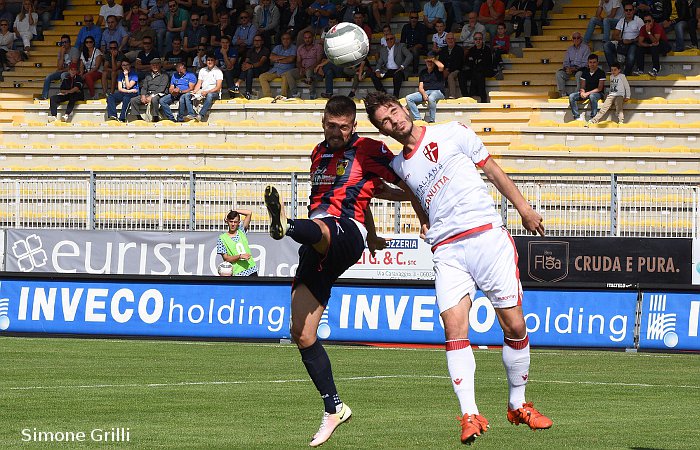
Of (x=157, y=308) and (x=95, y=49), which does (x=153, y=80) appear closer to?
(x=95, y=49)

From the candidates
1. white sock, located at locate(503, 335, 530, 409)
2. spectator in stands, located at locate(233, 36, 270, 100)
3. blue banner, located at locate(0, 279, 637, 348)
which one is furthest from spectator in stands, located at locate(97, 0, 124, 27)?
white sock, located at locate(503, 335, 530, 409)

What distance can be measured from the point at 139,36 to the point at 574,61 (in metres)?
11.5

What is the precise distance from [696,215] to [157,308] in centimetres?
959

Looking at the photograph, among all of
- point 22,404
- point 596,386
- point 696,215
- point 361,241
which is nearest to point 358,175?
point 361,241

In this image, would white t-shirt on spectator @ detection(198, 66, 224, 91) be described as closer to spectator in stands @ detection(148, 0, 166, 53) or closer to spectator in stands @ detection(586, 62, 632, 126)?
spectator in stands @ detection(148, 0, 166, 53)

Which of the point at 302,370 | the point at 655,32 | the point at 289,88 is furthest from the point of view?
the point at 289,88

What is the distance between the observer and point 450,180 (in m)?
8.56

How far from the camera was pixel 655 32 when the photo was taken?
2666cm

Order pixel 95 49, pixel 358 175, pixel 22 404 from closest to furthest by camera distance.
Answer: pixel 358 175
pixel 22 404
pixel 95 49

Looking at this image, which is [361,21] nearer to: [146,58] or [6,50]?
[146,58]

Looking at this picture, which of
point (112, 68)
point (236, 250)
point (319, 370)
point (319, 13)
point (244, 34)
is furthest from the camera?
point (112, 68)

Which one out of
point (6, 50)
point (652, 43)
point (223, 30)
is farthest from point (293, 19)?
point (652, 43)

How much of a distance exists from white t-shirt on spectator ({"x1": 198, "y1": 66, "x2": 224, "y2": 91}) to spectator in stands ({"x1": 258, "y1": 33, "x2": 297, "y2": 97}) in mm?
1082

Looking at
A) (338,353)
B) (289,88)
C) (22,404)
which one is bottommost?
(338,353)
